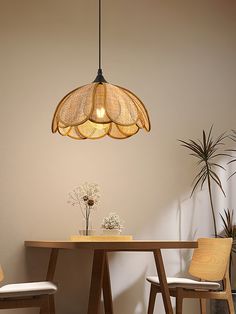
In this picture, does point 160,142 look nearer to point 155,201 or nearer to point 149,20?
point 155,201

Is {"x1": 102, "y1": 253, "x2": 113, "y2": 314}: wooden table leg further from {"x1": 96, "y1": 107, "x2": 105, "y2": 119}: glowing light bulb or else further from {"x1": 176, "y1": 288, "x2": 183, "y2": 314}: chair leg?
{"x1": 96, "y1": 107, "x2": 105, "y2": 119}: glowing light bulb

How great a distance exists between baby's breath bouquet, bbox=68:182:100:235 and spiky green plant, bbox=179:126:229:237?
106 cm

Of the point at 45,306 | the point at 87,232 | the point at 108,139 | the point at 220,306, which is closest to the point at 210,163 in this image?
the point at 108,139

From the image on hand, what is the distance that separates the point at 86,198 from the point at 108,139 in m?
0.72

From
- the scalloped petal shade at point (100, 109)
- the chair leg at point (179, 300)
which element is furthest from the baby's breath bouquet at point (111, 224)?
the scalloped petal shade at point (100, 109)

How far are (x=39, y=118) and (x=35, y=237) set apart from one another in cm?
106

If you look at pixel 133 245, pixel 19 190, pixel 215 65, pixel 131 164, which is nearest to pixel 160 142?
pixel 131 164

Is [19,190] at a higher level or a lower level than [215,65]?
lower

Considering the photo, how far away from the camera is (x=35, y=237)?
5312mm

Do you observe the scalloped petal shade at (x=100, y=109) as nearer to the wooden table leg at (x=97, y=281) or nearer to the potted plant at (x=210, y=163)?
the wooden table leg at (x=97, y=281)

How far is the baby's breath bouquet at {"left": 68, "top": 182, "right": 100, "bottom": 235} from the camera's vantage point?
5293 millimetres

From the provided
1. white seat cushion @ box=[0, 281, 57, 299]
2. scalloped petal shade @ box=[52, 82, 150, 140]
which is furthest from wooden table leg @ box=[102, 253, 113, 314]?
scalloped petal shade @ box=[52, 82, 150, 140]

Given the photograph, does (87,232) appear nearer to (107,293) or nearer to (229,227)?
(107,293)

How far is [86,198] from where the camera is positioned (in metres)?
5.27
